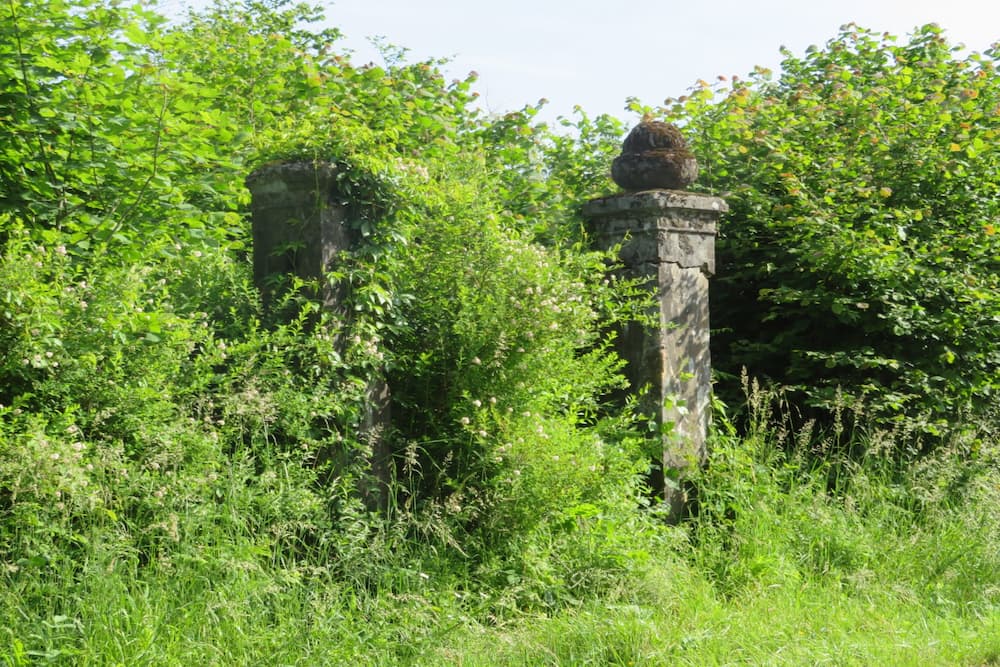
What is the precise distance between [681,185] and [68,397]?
150 inches

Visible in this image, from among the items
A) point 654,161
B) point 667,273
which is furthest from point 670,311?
point 654,161

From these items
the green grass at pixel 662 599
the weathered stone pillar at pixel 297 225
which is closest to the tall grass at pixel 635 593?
the green grass at pixel 662 599

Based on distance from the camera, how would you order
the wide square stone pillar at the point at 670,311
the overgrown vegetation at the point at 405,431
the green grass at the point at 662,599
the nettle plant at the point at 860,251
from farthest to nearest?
the nettle plant at the point at 860,251
the wide square stone pillar at the point at 670,311
the overgrown vegetation at the point at 405,431
the green grass at the point at 662,599

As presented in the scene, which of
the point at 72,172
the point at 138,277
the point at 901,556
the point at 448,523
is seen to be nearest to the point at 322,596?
the point at 448,523

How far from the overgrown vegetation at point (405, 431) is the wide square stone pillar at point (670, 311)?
17cm

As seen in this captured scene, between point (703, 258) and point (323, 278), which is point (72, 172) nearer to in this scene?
point (323, 278)

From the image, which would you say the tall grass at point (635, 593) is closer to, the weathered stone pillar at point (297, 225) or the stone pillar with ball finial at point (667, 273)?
the stone pillar with ball finial at point (667, 273)

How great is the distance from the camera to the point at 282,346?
4508mm

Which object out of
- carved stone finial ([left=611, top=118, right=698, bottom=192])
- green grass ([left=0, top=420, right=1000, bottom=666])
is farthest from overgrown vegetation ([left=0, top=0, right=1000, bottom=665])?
carved stone finial ([left=611, top=118, right=698, bottom=192])

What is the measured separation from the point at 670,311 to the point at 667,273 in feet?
0.75

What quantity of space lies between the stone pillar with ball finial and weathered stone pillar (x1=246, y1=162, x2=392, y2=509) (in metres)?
1.68

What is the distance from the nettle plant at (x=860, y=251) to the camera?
659 centimetres

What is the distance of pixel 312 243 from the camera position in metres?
4.54

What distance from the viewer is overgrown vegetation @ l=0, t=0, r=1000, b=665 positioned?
3.66 m
